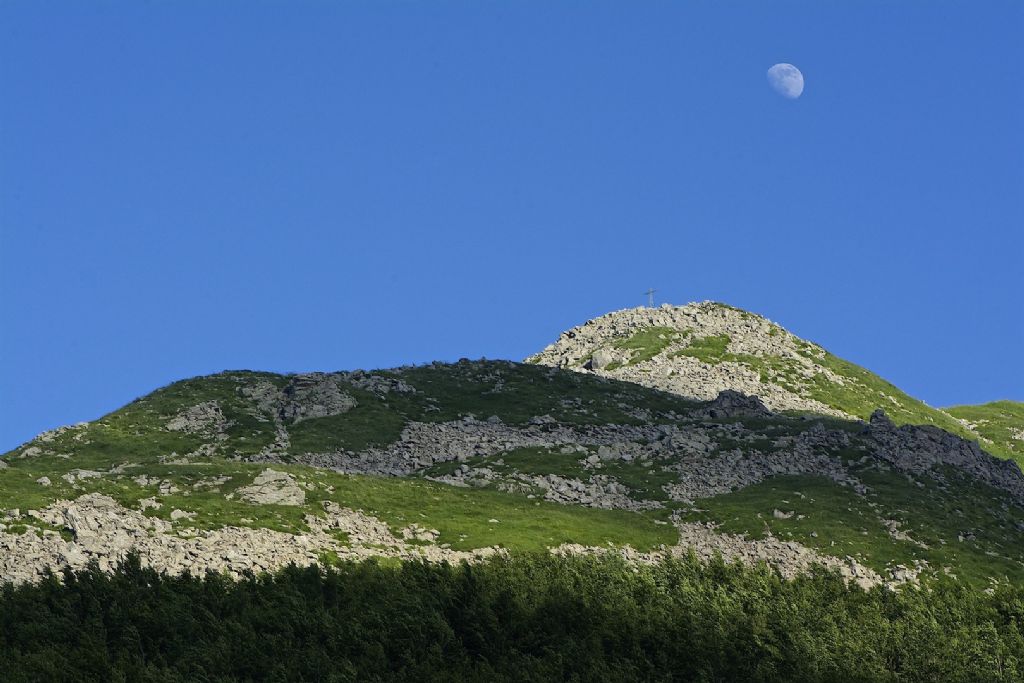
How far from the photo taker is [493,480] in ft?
326

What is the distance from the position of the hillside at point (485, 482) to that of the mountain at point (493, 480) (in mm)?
252

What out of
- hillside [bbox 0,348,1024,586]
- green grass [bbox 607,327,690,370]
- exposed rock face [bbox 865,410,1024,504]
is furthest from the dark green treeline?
green grass [bbox 607,327,690,370]

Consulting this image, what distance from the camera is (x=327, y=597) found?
69.8 metres

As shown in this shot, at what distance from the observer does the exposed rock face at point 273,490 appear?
85125mm

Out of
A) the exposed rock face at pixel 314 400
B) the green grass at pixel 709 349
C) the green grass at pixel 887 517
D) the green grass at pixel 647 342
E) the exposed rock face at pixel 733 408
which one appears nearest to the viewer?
the green grass at pixel 887 517

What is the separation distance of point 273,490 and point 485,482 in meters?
20.2

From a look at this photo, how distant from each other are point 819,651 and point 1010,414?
131 m

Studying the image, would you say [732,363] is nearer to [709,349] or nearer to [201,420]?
[709,349]

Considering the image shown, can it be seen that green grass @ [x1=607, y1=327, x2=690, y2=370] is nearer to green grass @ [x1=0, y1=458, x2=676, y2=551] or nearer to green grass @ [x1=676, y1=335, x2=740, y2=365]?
green grass @ [x1=676, y1=335, x2=740, y2=365]

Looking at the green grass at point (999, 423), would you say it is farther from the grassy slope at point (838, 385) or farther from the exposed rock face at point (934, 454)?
the exposed rock face at point (934, 454)

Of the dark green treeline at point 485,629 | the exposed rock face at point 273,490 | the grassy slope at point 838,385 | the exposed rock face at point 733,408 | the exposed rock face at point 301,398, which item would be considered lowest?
the dark green treeline at point 485,629

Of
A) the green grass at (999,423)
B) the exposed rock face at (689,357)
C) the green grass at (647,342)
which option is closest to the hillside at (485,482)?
the exposed rock face at (689,357)

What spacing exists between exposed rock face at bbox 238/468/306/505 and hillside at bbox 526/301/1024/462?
6578 centimetres

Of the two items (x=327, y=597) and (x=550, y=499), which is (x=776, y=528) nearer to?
(x=550, y=499)
